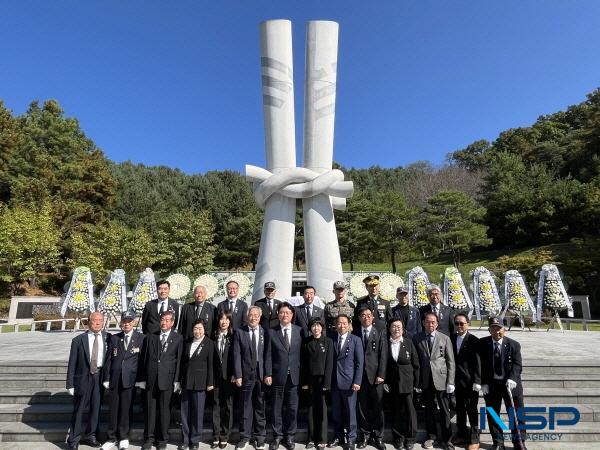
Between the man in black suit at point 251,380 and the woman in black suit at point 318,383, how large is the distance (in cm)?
43

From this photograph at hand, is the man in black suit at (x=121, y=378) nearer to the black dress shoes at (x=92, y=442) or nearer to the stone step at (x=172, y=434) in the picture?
the black dress shoes at (x=92, y=442)

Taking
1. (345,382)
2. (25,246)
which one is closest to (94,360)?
(345,382)

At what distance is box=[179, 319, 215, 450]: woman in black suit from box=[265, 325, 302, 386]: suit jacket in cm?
62

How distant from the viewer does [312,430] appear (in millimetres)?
4109

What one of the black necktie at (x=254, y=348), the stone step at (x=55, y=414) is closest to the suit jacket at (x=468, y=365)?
the stone step at (x=55, y=414)

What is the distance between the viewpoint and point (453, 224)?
2642 cm

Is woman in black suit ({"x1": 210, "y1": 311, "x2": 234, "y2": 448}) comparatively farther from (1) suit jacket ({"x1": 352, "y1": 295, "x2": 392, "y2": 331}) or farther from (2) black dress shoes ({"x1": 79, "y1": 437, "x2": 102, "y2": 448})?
(1) suit jacket ({"x1": 352, "y1": 295, "x2": 392, "y2": 331})

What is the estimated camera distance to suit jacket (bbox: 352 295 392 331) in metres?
4.49

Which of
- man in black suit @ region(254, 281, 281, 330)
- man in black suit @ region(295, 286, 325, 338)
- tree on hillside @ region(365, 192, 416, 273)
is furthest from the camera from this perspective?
tree on hillside @ region(365, 192, 416, 273)

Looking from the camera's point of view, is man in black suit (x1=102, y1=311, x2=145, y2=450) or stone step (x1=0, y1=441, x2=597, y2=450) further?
man in black suit (x1=102, y1=311, x2=145, y2=450)

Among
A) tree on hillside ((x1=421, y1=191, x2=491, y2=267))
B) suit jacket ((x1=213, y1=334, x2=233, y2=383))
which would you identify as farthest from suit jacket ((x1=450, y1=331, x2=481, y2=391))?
tree on hillside ((x1=421, y1=191, x2=491, y2=267))

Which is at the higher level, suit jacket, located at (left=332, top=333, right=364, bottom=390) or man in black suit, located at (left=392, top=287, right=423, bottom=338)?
man in black suit, located at (left=392, top=287, right=423, bottom=338)

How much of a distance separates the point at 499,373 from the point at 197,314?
3379mm

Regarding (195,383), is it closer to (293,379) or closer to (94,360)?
(293,379)
